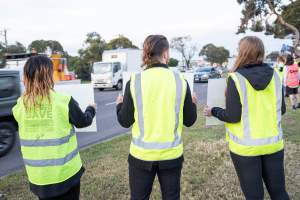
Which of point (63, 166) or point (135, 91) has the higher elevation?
point (135, 91)

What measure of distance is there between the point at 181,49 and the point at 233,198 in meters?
84.9

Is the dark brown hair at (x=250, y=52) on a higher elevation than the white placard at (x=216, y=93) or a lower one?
higher

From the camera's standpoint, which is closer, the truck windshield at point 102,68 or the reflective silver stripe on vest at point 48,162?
the reflective silver stripe on vest at point 48,162

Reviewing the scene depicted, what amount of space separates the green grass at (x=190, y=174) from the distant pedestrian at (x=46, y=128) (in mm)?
1874

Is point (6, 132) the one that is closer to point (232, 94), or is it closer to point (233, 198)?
point (233, 198)

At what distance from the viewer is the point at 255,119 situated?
9.10 feet

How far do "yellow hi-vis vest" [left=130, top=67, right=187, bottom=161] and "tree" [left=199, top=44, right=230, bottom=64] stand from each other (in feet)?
302

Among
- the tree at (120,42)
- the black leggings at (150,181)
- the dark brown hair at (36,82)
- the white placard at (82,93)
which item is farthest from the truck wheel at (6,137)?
the tree at (120,42)

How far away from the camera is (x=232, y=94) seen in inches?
108

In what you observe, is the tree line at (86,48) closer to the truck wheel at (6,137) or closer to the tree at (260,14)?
the tree at (260,14)

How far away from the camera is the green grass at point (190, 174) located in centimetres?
448

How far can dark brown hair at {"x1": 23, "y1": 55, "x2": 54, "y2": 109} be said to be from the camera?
2.53 meters

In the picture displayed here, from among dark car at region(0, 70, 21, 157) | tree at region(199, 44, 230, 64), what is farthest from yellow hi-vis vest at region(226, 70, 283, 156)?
tree at region(199, 44, 230, 64)

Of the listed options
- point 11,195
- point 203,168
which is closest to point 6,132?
point 11,195
